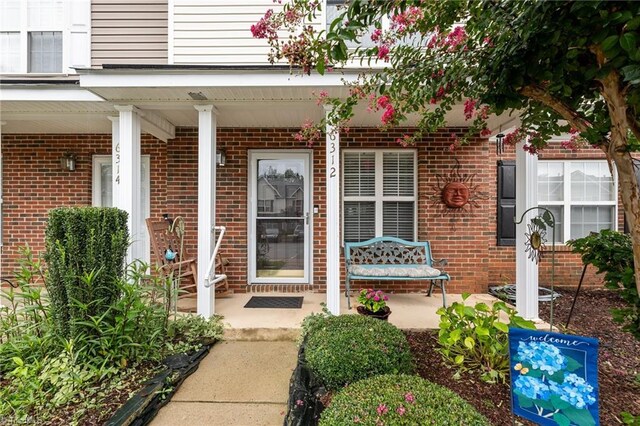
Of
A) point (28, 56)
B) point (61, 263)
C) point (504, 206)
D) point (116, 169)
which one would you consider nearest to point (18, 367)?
point (61, 263)

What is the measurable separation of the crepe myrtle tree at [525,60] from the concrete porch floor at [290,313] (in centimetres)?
219

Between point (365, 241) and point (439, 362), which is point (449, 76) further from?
point (365, 241)

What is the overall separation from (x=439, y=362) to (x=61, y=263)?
3.02 meters

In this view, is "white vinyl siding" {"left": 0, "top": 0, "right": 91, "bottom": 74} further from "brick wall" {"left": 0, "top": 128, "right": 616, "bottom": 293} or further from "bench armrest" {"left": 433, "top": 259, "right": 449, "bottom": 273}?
"bench armrest" {"left": 433, "top": 259, "right": 449, "bottom": 273}

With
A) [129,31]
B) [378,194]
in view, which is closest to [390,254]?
[378,194]

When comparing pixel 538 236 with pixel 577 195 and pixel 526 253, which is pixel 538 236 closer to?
pixel 526 253

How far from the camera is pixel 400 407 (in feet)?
4.65

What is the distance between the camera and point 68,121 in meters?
4.23

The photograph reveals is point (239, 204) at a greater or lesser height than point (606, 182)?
lesser

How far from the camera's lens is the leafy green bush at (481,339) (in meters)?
2.06

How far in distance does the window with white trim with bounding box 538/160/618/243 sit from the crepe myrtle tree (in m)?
3.98

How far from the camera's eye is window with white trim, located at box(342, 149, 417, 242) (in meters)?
4.63

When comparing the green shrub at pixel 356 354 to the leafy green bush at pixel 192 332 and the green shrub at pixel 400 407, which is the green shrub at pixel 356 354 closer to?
the green shrub at pixel 400 407

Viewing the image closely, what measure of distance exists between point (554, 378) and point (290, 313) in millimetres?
2595
